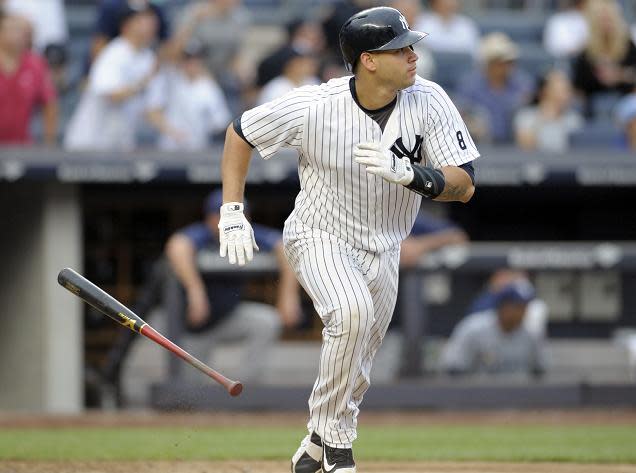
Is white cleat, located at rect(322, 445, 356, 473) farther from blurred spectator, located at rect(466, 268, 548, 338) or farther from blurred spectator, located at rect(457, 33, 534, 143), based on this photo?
blurred spectator, located at rect(457, 33, 534, 143)

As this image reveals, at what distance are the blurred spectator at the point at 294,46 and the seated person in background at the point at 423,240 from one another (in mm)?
1575

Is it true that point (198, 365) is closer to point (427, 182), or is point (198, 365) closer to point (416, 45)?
point (427, 182)

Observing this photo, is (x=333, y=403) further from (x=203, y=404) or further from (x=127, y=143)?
(x=127, y=143)

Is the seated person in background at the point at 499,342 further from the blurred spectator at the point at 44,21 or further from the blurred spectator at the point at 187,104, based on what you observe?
the blurred spectator at the point at 44,21

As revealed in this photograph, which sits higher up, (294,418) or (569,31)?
(569,31)

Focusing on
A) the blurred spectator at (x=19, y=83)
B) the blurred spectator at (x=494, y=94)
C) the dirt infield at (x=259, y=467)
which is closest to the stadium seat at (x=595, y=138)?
the blurred spectator at (x=494, y=94)

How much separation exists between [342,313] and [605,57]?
6.25 meters

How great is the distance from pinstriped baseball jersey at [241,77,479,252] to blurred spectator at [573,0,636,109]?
5.60m

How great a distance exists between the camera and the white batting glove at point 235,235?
497cm

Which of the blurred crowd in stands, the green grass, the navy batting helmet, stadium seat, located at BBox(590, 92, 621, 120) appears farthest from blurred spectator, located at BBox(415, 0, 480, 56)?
the navy batting helmet

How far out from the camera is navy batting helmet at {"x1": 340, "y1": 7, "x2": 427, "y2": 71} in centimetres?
487

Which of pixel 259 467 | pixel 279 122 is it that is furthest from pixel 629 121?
pixel 279 122

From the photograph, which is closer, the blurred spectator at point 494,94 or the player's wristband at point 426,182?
the player's wristband at point 426,182

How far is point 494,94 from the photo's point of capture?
32.9 feet
